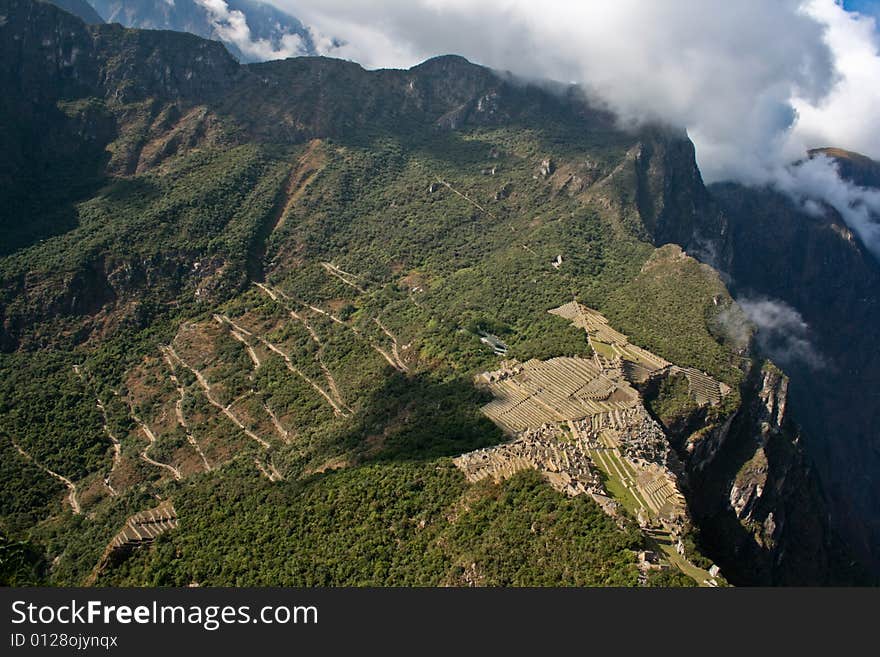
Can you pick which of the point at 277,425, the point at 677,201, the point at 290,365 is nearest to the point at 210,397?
the point at 290,365

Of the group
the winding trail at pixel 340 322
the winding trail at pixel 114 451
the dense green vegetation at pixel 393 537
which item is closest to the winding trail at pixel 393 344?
the winding trail at pixel 340 322

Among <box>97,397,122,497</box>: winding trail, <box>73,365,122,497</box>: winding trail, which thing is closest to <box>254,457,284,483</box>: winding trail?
<box>73,365,122,497</box>: winding trail

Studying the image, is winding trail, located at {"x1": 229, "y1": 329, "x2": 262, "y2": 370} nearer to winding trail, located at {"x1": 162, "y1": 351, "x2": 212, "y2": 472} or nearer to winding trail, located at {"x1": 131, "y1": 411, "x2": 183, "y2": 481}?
winding trail, located at {"x1": 162, "y1": 351, "x2": 212, "y2": 472}

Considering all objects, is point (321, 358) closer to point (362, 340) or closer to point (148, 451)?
point (362, 340)

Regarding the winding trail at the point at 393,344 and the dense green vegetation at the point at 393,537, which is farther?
the winding trail at the point at 393,344

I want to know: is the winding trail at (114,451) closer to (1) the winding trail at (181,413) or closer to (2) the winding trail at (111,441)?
(2) the winding trail at (111,441)

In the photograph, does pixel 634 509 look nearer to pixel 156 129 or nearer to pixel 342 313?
pixel 342 313
